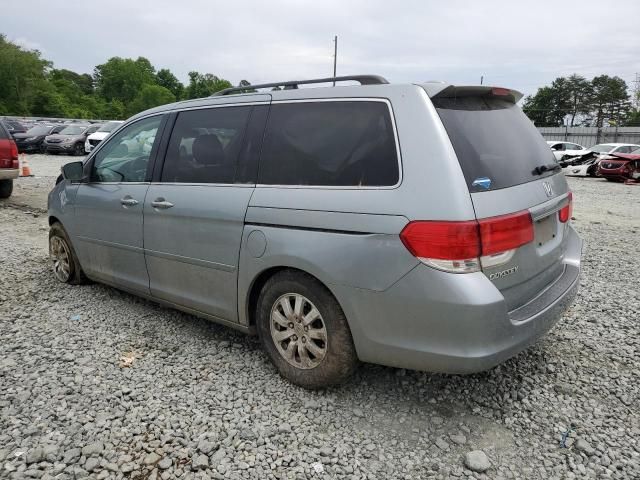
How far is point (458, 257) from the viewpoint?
7.88 feet

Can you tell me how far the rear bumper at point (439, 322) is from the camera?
2400mm

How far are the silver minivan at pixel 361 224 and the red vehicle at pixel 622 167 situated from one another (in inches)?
670

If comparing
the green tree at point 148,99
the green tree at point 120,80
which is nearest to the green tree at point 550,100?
the green tree at point 148,99

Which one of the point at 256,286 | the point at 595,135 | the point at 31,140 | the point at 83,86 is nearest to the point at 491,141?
the point at 256,286

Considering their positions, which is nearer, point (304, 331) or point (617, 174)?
point (304, 331)

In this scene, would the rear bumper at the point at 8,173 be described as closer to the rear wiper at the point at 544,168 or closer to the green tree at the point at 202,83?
the rear wiper at the point at 544,168

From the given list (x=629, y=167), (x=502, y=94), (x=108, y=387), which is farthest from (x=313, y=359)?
(x=629, y=167)

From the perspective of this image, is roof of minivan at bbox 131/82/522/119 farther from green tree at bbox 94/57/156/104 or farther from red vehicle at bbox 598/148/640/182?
green tree at bbox 94/57/156/104

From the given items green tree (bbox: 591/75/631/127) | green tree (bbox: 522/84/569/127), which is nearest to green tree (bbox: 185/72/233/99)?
green tree (bbox: 522/84/569/127)

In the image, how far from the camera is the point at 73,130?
25.4m

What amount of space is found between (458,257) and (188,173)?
211 cm

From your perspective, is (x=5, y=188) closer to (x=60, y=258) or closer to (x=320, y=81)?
(x=60, y=258)

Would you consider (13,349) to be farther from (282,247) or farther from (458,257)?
(458,257)

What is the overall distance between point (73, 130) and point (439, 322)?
89.2 feet
